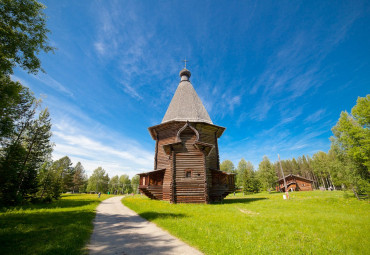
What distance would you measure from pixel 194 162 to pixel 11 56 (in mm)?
16592

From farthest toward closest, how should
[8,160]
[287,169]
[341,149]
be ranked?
[287,169] < [341,149] < [8,160]

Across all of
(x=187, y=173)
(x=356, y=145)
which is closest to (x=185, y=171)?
(x=187, y=173)

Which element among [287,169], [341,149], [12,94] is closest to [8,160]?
[12,94]

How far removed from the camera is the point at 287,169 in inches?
3396

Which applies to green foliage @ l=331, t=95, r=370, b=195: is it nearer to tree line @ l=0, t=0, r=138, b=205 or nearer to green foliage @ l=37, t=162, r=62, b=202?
tree line @ l=0, t=0, r=138, b=205

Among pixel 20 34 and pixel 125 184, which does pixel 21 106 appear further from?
pixel 125 184

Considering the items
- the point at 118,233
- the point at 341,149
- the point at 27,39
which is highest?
the point at 27,39

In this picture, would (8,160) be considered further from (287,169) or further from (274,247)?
(287,169)

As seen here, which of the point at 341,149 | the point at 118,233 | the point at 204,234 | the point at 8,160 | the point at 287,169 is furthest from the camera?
the point at 287,169

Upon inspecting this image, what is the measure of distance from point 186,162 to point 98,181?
6527 centimetres

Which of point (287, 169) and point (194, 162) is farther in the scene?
point (287, 169)

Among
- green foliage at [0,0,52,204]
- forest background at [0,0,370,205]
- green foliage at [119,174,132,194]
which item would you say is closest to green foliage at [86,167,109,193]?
green foliage at [119,174,132,194]

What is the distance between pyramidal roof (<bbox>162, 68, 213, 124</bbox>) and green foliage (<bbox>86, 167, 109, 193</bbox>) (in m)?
61.8

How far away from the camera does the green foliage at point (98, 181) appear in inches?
2601
